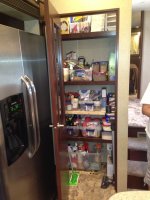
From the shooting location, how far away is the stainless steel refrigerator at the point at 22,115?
1087mm

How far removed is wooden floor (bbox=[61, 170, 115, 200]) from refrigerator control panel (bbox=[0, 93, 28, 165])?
109 centimetres

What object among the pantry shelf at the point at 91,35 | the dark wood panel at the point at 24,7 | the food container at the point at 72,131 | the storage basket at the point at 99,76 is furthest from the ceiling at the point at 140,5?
the food container at the point at 72,131

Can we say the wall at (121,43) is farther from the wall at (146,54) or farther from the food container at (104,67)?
the wall at (146,54)

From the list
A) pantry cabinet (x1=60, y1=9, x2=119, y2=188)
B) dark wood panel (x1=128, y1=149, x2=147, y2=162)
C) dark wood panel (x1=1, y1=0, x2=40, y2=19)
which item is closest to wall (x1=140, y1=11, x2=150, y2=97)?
dark wood panel (x1=128, y1=149, x2=147, y2=162)

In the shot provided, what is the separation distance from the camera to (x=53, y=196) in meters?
2.00

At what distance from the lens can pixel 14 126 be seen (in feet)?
3.93

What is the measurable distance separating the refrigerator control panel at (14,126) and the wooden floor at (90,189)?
1.09m

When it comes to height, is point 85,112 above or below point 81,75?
below

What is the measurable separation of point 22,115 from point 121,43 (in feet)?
3.73

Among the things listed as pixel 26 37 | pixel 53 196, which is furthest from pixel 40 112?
pixel 53 196

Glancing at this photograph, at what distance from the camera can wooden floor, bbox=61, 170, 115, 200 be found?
6.71 feet

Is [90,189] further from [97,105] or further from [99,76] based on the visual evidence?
[99,76]

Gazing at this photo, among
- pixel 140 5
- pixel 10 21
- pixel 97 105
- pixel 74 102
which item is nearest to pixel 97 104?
pixel 97 105

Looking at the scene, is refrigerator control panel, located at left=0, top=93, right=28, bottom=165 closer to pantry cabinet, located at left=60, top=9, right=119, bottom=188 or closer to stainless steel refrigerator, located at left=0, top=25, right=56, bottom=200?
stainless steel refrigerator, located at left=0, top=25, right=56, bottom=200
